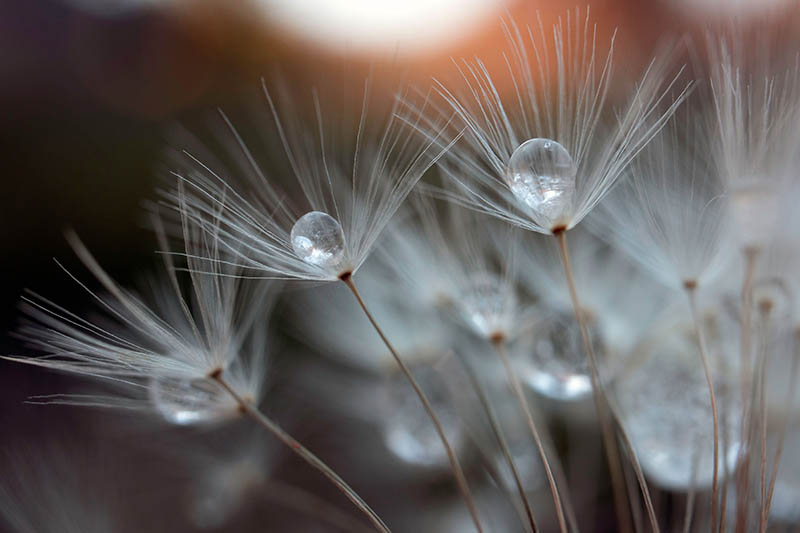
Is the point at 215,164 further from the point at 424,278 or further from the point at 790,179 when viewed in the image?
the point at 790,179

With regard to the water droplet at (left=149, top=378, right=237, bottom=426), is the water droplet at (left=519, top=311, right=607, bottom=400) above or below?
above

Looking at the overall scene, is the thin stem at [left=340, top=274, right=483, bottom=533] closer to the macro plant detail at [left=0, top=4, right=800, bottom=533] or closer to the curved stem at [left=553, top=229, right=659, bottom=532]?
the macro plant detail at [left=0, top=4, right=800, bottom=533]

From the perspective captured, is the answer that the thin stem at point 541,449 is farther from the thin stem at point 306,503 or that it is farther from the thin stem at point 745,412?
the thin stem at point 306,503

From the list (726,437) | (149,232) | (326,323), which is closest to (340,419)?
(326,323)

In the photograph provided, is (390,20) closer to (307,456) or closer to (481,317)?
→ (481,317)

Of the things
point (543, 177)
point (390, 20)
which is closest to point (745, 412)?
point (543, 177)

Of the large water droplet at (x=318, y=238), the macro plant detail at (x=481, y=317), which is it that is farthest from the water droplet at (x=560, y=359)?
the large water droplet at (x=318, y=238)

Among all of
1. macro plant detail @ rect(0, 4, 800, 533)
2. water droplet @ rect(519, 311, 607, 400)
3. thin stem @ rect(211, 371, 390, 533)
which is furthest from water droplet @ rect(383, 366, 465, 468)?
thin stem @ rect(211, 371, 390, 533)
